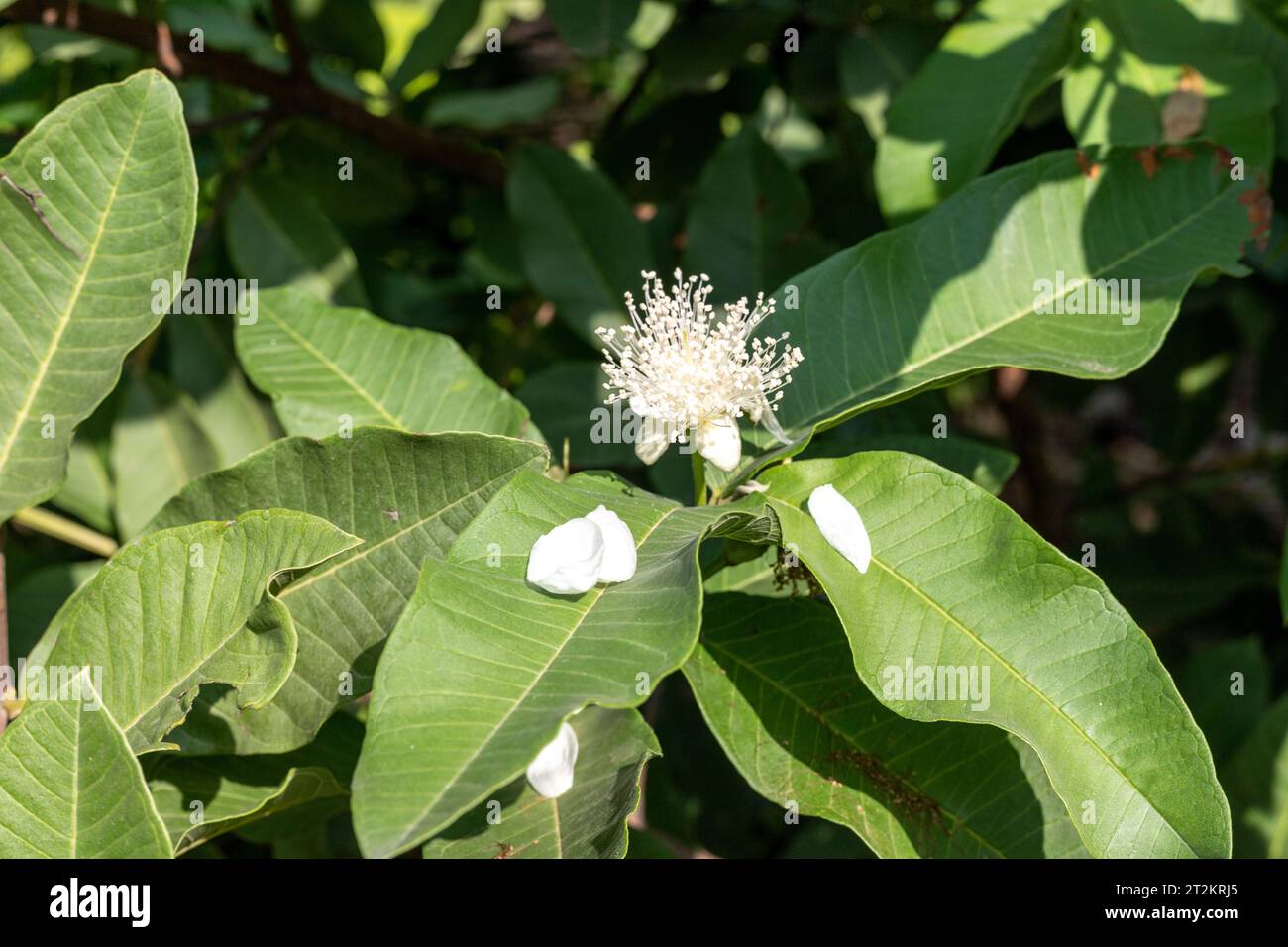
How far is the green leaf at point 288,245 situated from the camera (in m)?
1.73

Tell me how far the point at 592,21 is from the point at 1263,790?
1.37 metres

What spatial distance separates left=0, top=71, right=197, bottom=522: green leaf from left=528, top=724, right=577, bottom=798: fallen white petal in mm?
528

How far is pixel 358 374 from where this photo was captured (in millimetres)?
1261

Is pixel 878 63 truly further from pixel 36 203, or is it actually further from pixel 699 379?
pixel 36 203

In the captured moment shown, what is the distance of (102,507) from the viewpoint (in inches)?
63.2

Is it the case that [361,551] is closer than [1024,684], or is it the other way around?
[1024,684]

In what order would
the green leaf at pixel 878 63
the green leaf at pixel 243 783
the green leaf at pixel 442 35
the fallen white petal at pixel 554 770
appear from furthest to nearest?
the green leaf at pixel 442 35 → the green leaf at pixel 878 63 → the green leaf at pixel 243 783 → the fallen white petal at pixel 554 770

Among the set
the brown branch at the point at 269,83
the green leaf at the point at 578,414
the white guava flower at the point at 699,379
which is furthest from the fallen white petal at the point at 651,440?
the brown branch at the point at 269,83

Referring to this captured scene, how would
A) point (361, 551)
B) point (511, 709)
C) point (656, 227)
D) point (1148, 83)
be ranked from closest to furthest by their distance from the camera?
1. point (511, 709)
2. point (361, 551)
3. point (1148, 83)
4. point (656, 227)

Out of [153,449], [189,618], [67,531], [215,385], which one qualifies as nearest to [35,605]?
[67,531]

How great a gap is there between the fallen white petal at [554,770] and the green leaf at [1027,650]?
244 mm

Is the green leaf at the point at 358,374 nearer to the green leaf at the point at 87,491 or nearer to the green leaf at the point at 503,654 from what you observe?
the green leaf at the point at 503,654

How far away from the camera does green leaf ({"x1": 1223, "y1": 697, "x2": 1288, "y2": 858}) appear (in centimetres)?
149
